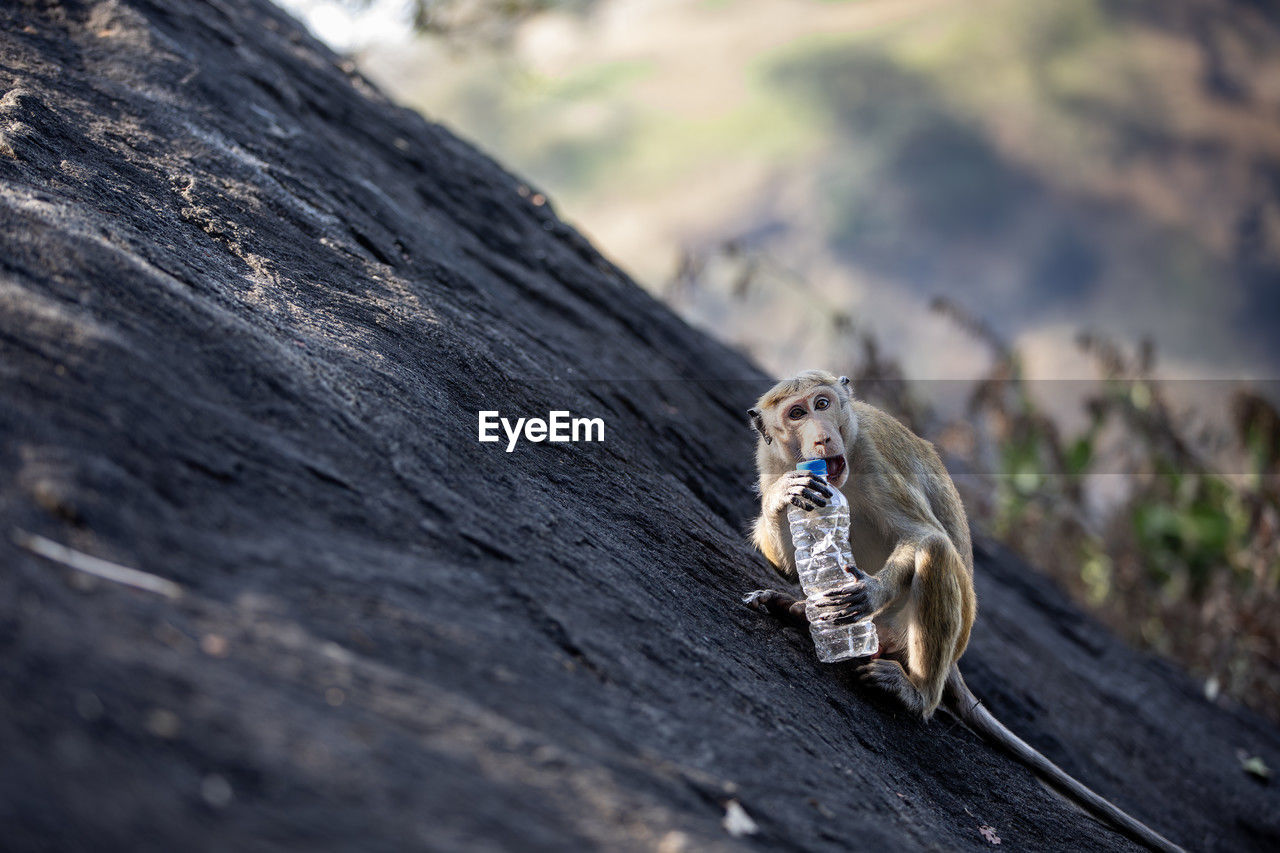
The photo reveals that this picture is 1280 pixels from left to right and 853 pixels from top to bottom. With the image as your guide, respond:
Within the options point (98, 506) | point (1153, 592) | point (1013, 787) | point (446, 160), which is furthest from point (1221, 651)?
point (98, 506)

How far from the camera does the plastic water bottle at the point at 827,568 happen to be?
387 centimetres

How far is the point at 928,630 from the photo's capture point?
151 inches

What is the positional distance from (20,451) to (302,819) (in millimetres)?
1213

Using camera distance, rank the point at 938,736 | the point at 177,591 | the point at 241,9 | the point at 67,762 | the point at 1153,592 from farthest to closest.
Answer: the point at 1153,592 < the point at 241,9 < the point at 938,736 < the point at 177,591 < the point at 67,762

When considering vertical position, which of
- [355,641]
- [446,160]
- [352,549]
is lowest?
[355,641]

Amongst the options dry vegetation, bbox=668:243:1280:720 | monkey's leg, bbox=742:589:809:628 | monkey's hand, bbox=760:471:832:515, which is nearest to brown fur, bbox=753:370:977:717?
monkey's hand, bbox=760:471:832:515

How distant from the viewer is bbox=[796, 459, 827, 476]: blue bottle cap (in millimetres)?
3734

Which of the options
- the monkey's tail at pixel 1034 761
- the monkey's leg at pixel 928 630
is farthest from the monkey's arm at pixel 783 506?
the monkey's tail at pixel 1034 761

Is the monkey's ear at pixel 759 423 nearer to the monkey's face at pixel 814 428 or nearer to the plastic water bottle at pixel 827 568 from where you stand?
the monkey's face at pixel 814 428

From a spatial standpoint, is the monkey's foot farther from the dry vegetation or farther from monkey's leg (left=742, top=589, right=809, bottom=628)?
the dry vegetation

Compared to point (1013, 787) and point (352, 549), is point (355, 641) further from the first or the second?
point (1013, 787)

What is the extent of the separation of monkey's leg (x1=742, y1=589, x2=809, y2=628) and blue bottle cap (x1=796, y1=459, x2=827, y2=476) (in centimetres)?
60

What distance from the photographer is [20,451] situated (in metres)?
2.32

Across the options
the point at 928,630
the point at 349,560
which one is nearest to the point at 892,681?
the point at 928,630
